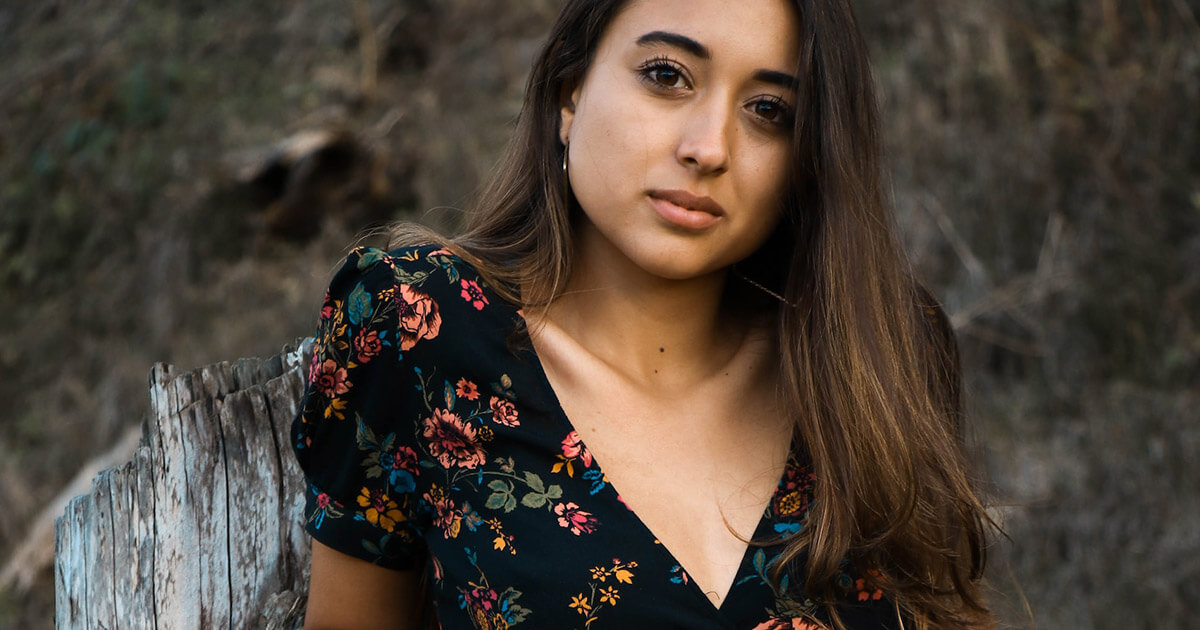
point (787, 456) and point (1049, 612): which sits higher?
point (787, 456)

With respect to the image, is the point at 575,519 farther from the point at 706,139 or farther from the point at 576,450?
the point at 706,139

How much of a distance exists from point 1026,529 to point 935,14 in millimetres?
2786

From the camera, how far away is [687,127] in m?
2.00

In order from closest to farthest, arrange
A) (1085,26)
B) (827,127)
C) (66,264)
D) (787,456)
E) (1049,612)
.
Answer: (827,127), (787,456), (1049,612), (1085,26), (66,264)

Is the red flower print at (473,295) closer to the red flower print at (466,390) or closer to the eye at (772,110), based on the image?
the red flower print at (466,390)

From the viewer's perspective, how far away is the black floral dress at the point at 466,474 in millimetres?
1988

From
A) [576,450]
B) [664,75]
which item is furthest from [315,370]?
[664,75]

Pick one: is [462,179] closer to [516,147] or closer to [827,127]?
[516,147]

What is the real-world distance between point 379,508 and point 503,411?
0.90ft

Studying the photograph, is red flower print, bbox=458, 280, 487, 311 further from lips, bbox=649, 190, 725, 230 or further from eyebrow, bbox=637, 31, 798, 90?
eyebrow, bbox=637, 31, 798, 90

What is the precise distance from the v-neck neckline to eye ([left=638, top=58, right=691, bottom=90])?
48 cm

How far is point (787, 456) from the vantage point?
222 centimetres

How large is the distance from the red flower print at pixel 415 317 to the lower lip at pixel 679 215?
42 centimetres

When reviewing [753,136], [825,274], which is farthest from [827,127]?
[825,274]
